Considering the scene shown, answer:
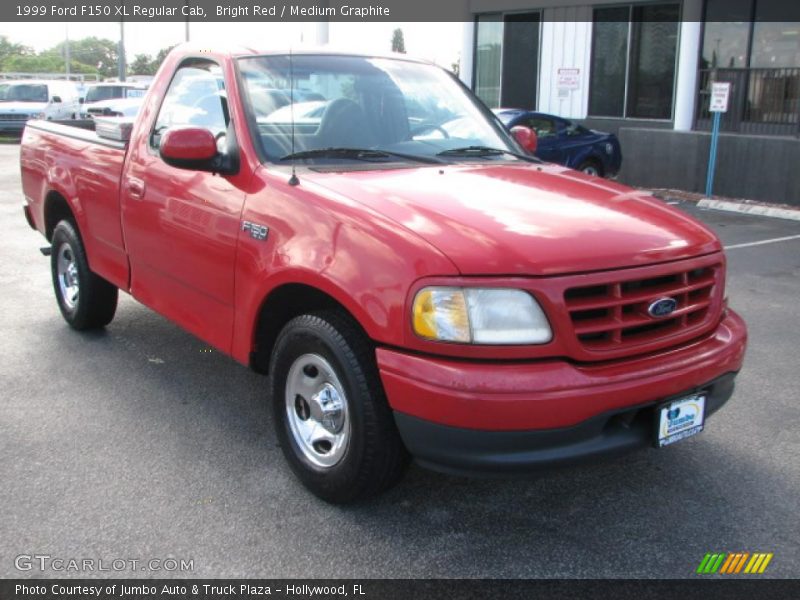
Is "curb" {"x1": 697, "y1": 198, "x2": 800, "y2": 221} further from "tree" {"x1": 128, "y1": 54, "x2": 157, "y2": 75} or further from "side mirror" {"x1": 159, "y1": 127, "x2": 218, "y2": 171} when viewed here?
"tree" {"x1": 128, "y1": 54, "x2": 157, "y2": 75}

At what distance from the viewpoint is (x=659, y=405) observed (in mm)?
2994

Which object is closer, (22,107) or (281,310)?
(281,310)

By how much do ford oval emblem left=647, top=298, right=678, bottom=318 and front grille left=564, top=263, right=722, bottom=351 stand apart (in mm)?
15

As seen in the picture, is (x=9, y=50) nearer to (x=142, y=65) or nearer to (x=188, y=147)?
(x=142, y=65)

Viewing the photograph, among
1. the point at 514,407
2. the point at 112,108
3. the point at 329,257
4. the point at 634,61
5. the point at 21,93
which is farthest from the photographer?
the point at 21,93

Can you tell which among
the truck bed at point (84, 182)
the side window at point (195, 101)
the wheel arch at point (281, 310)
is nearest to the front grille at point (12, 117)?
the truck bed at point (84, 182)

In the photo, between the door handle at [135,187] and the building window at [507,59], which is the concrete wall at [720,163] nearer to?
the building window at [507,59]

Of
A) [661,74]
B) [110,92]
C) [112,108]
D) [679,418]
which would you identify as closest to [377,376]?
[679,418]

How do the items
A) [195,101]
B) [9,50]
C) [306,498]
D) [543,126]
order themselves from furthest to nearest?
[9,50] < [543,126] < [195,101] < [306,498]

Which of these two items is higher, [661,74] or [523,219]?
[661,74]

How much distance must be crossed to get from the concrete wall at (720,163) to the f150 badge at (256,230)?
11421 mm

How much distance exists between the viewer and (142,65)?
72.9 meters

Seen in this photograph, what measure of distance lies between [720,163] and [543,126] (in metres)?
3.04

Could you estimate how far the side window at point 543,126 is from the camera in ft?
46.4
